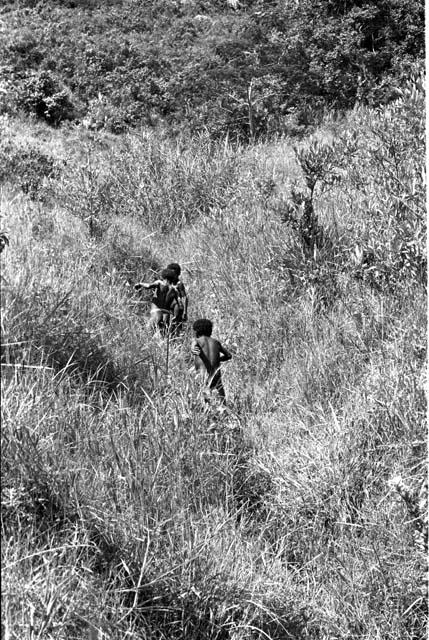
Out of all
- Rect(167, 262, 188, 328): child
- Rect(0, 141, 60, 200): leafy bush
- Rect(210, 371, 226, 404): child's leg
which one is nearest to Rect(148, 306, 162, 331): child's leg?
Rect(167, 262, 188, 328): child

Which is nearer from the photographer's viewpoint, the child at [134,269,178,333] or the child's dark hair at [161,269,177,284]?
the child at [134,269,178,333]

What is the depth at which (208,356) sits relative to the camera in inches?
257

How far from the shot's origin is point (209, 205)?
485 inches

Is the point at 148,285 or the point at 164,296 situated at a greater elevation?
the point at 148,285

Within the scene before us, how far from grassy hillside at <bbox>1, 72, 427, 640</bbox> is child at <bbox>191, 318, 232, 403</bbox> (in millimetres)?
231

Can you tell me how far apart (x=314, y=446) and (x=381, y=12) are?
18.5 meters

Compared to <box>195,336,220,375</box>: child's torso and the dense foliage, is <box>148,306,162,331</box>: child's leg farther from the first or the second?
the dense foliage

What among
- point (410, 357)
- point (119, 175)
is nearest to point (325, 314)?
point (410, 357)

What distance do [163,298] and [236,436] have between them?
10.1 ft

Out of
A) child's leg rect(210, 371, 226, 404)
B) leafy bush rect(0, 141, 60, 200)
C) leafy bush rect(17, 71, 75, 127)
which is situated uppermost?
leafy bush rect(17, 71, 75, 127)

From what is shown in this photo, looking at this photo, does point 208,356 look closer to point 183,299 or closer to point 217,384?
point 217,384

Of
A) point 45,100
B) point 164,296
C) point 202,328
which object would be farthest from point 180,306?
point 45,100

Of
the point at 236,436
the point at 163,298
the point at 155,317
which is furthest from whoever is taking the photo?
the point at 163,298

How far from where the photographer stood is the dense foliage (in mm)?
19531
